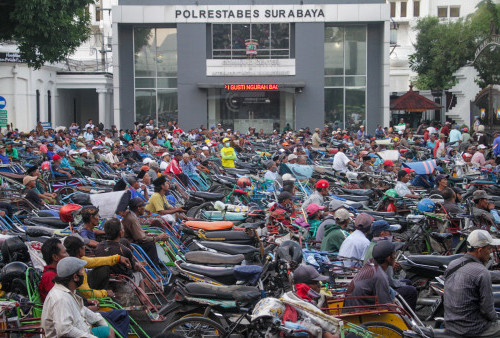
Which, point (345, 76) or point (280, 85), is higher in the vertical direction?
point (345, 76)

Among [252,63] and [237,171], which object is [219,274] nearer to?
[237,171]

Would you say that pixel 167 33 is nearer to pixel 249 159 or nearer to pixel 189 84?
pixel 189 84

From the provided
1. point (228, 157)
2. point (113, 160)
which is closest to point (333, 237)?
point (228, 157)

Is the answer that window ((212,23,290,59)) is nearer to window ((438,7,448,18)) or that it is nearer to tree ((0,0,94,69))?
tree ((0,0,94,69))

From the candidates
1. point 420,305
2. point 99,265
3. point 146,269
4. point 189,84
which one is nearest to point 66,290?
point 99,265

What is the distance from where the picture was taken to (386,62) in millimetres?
36875

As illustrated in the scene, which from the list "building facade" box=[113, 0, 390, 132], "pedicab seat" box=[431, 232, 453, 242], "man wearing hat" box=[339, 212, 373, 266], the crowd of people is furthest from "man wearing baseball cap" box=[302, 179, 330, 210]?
"building facade" box=[113, 0, 390, 132]

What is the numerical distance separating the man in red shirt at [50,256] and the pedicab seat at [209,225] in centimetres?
455

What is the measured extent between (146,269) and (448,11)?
208ft

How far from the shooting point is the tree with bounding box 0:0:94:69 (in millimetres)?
18016

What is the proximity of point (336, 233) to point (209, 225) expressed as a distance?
279cm

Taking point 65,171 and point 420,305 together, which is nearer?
point 420,305

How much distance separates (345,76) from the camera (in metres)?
37.8

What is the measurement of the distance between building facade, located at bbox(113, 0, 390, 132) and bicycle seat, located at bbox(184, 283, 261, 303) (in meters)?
29.7
